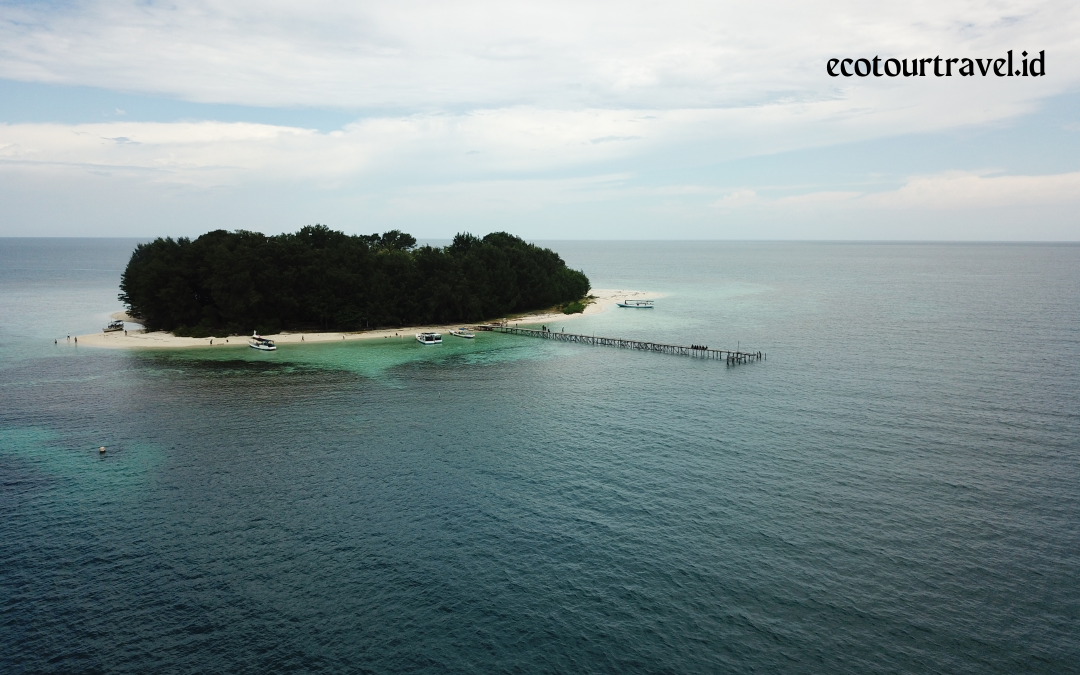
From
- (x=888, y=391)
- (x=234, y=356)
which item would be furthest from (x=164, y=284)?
(x=888, y=391)

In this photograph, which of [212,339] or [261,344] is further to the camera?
[212,339]

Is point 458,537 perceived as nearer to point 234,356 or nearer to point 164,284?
point 234,356

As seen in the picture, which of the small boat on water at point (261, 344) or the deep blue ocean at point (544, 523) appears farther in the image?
the small boat on water at point (261, 344)

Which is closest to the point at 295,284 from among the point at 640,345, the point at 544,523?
the point at 640,345

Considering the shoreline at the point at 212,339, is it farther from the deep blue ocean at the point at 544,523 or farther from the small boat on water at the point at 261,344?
the deep blue ocean at the point at 544,523

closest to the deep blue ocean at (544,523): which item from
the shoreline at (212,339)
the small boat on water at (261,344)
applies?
the small boat on water at (261,344)

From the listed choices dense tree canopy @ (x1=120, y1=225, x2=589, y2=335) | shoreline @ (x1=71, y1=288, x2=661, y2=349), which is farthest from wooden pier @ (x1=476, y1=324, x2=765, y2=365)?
shoreline @ (x1=71, y1=288, x2=661, y2=349)

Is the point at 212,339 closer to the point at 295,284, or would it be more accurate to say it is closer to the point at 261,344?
the point at 261,344
